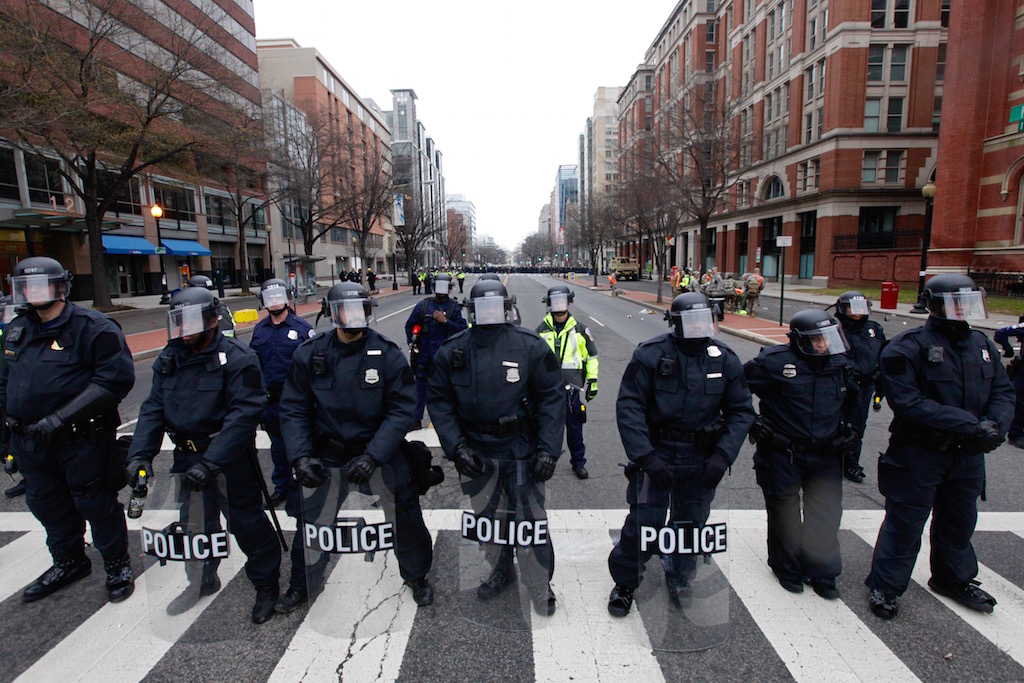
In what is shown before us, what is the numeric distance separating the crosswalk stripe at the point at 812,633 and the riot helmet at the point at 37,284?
15.8 feet

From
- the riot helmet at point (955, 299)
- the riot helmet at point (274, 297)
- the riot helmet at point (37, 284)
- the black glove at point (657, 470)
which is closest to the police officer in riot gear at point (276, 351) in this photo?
the riot helmet at point (274, 297)

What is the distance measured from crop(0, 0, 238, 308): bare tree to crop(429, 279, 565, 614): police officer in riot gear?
52.6 feet

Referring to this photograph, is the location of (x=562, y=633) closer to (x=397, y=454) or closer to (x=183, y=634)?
(x=397, y=454)

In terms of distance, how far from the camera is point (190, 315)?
3.32 m

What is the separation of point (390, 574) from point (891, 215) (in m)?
42.8

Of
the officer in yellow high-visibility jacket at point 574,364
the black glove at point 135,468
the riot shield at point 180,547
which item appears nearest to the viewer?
the black glove at point 135,468

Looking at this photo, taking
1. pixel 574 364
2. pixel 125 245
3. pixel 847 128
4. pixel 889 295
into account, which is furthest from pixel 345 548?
pixel 847 128

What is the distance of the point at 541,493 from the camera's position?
352 cm

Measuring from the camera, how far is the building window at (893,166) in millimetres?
35594

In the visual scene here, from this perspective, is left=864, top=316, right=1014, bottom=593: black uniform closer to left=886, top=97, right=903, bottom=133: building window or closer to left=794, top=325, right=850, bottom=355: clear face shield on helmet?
left=794, top=325, right=850, bottom=355: clear face shield on helmet

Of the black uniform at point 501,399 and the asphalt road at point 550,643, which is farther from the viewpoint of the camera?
the black uniform at point 501,399

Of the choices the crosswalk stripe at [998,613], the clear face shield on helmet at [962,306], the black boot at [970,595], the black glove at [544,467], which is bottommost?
the crosswalk stripe at [998,613]

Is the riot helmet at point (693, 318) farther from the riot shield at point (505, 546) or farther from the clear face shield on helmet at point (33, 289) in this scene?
the clear face shield on helmet at point (33, 289)

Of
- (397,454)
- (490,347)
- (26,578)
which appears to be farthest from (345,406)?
(26,578)
